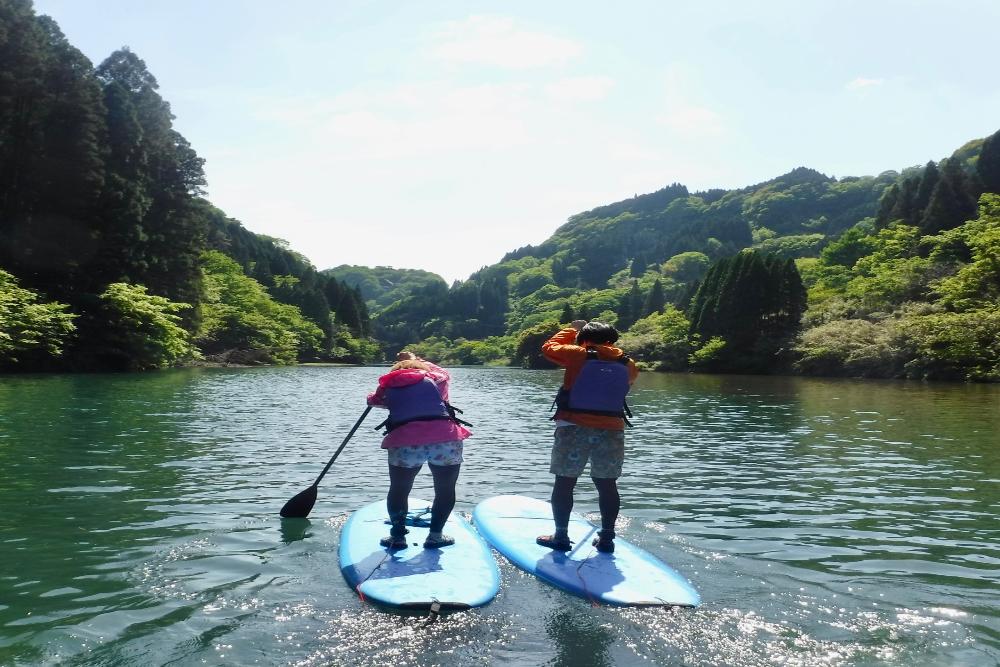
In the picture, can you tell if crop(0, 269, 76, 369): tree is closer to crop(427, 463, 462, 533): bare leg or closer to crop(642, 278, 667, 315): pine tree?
crop(427, 463, 462, 533): bare leg

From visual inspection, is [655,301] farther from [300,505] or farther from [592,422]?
[592,422]

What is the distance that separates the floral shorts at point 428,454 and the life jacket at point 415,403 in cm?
26

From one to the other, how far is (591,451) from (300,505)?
3.90 meters

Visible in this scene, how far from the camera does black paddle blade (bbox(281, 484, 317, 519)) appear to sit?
8930 millimetres

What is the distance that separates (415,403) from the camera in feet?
23.5

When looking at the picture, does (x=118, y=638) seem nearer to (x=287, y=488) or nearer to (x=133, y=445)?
(x=287, y=488)

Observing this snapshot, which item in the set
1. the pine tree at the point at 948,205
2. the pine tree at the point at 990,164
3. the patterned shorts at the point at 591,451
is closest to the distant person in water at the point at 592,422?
the patterned shorts at the point at 591,451

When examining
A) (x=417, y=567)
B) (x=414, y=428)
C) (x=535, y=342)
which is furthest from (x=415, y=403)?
(x=535, y=342)

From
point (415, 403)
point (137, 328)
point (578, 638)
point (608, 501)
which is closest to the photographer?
point (578, 638)

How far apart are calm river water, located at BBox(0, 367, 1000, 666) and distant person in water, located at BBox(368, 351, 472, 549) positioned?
30.7 inches

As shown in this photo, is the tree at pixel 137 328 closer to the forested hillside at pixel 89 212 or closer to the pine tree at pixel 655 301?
the forested hillside at pixel 89 212

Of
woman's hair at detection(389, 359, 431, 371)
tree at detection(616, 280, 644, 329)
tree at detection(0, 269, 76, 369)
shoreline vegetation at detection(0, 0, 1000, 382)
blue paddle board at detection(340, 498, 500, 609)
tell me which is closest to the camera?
blue paddle board at detection(340, 498, 500, 609)

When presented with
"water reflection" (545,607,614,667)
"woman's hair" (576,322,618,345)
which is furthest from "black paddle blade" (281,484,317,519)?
"water reflection" (545,607,614,667)

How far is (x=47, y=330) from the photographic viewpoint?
3797 cm
